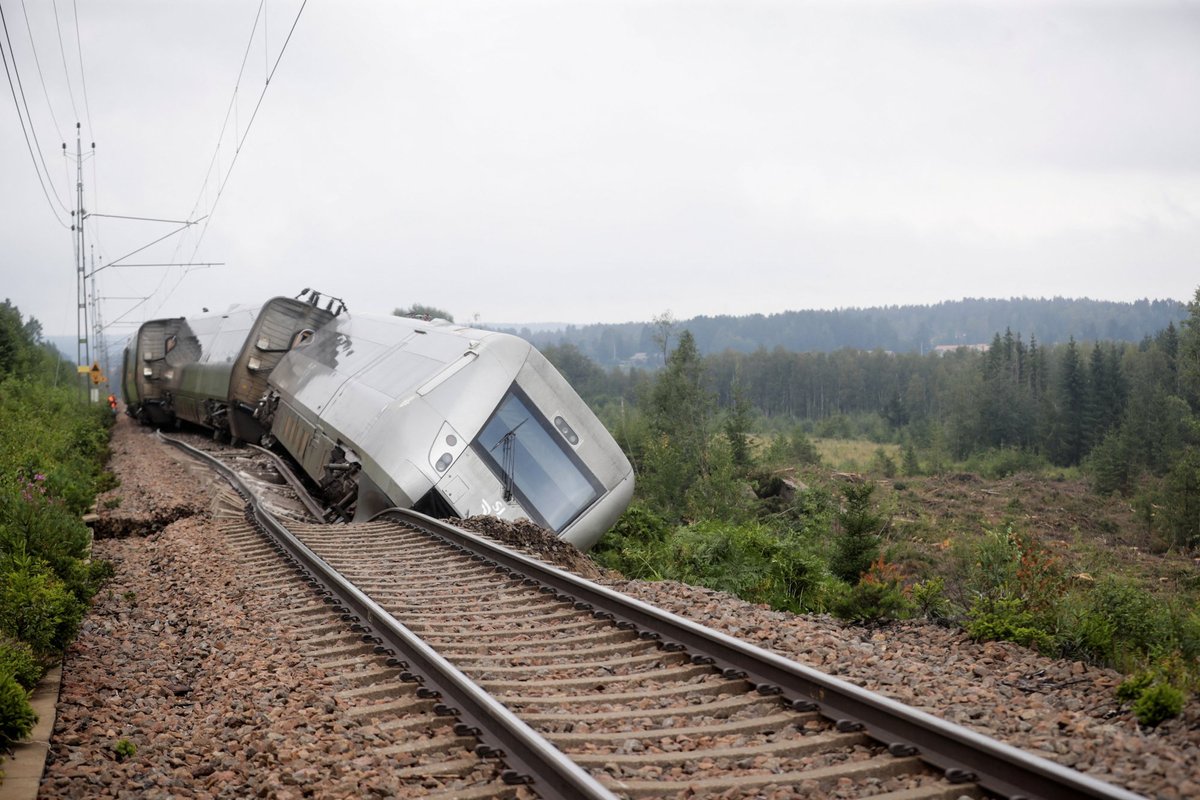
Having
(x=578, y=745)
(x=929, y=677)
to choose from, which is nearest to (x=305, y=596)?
(x=578, y=745)

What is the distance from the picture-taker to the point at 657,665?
6473mm

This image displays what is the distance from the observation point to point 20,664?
586cm

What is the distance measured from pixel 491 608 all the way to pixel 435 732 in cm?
294

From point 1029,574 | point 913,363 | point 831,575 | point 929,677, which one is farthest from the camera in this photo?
point 913,363

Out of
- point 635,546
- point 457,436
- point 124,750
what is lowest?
point 635,546

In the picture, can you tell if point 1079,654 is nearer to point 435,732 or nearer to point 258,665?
point 435,732

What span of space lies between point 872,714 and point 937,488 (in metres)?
56.6

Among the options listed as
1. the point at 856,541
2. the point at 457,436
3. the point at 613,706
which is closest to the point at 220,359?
the point at 457,436

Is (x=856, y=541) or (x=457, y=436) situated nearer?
(x=856, y=541)

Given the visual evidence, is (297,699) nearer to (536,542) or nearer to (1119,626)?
(536,542)

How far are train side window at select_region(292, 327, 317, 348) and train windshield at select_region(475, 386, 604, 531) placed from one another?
1124 centimetres

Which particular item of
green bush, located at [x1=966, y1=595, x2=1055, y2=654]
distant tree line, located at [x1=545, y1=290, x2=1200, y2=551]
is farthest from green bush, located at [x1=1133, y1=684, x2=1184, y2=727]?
distant tree line, located at [x1=545, y1=290, x2=1200, y2=551]

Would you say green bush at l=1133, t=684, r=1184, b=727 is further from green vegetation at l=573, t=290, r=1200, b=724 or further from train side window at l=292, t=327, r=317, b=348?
train side window at l=292, t=327, r=317, b=348

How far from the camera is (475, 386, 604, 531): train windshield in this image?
531 inches
